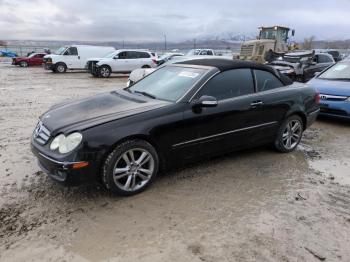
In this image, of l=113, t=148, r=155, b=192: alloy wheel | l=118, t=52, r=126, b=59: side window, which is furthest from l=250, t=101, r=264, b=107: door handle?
l=118, t=52, r=126, b=59: side window

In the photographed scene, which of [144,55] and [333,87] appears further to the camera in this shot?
[144,55]

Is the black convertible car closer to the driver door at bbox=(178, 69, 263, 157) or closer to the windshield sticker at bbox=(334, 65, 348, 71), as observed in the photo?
the driver door at bbox=(178, 69, 263, 157)

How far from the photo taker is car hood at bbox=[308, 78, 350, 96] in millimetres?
7748

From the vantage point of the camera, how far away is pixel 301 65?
14359 millimetres

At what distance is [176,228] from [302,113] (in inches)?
137

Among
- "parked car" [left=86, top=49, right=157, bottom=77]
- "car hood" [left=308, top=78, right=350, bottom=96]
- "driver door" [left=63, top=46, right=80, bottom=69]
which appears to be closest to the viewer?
"car hood" [left=308, top=78, right=350, bottom=96]

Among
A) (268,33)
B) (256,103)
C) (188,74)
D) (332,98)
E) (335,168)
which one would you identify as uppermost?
(268,33)

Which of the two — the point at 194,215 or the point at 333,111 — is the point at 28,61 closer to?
the point at 333,111

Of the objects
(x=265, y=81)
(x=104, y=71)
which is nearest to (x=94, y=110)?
(x=265, y=81)

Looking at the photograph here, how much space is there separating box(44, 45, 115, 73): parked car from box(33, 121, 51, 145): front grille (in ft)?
70.9

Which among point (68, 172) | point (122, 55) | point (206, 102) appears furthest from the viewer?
point (122, 55)

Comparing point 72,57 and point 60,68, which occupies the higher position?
point 72,57

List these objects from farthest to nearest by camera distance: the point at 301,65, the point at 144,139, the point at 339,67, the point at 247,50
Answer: the point at 247,50, the point at 301,65, the point at 339,67, the point at 144,139

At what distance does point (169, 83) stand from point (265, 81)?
158cm
